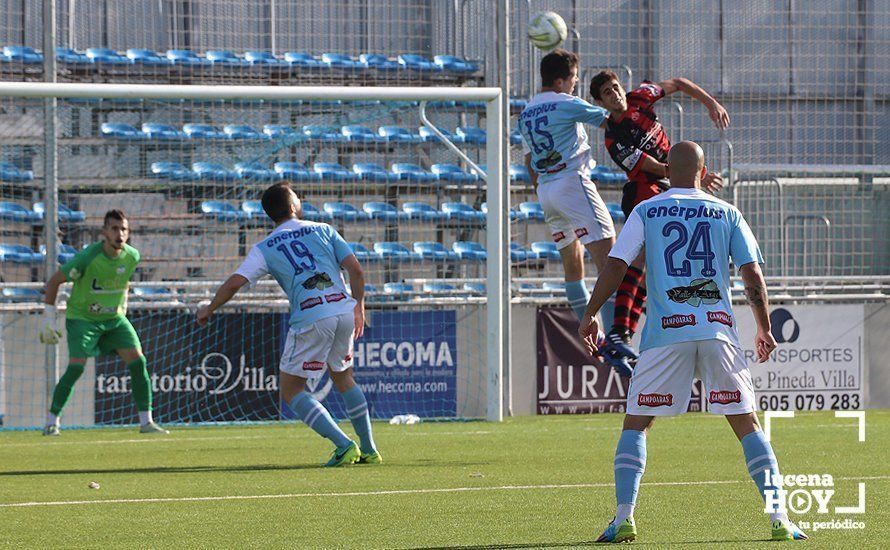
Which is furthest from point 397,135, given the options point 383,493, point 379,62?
point 383,493

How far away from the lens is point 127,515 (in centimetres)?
686

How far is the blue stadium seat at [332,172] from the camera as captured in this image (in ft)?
55.0

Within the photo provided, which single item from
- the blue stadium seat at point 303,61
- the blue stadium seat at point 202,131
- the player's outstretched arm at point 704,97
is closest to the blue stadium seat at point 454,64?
the blue stadium seat at point 303,61

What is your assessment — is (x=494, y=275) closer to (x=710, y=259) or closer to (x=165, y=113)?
(x=165, y=113)

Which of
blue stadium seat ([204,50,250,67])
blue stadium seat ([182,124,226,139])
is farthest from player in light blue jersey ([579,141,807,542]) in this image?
blue stadium seat ([204,50,250,67])

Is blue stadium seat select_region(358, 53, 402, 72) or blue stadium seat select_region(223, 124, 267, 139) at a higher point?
blue stadium seat select_region(358, 53, 402, 72)

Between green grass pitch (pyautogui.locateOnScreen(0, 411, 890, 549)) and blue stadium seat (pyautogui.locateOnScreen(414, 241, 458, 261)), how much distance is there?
4.15 m

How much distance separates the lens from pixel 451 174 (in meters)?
17.2

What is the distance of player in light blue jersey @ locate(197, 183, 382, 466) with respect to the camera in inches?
363

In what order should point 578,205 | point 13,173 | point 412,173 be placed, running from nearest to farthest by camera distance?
point 578,205, point 13,173, point 412,173

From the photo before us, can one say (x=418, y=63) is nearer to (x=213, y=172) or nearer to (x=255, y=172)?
(x=255, y=172)

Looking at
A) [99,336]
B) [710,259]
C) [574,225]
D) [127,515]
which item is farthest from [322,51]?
[710,259]

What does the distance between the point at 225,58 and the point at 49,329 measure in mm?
6326

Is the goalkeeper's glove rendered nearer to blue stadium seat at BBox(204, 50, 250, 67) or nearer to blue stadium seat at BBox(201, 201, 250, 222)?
blue stadium seat at BBox(201, 201, 250, 222)
